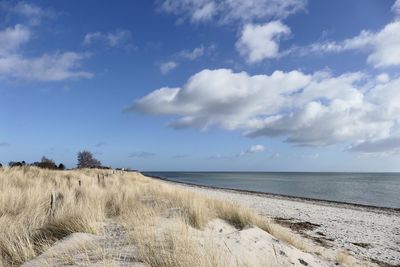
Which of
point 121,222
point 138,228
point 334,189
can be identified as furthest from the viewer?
point 334,189

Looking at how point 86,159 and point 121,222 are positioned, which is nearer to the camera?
point 121,222

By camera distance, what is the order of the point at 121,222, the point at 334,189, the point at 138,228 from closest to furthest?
the point at 138,228, the point at 121,222, the point at 334,189

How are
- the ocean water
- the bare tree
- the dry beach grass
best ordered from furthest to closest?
the bare tree < the ocean water < the dry beach grass

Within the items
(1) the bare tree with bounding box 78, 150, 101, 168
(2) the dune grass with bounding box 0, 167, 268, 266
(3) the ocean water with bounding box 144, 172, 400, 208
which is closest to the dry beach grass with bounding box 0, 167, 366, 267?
(2) the dune grass with bounding box 0, 167, 268, 266

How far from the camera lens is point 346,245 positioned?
12.7m

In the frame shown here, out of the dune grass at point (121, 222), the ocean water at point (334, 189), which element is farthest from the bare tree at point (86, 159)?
the dune grass at point (121, 222)

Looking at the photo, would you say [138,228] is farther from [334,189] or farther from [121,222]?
[334,189]

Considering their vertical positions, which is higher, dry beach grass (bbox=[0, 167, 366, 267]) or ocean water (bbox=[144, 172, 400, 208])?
dry beach grass (bbox=[0, 167, 366, 267])

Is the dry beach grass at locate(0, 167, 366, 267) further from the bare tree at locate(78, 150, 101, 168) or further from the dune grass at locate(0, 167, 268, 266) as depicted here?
the bare tree at locate(78, 150, 101, 168)

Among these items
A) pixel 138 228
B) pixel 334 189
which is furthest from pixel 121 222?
pixel 334 189

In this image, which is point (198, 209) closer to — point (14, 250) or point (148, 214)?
point (148, 214)

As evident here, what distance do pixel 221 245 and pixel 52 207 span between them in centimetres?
480

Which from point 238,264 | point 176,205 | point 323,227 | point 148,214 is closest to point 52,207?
point 148,214

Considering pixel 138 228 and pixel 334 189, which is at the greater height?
pixel 138 228
